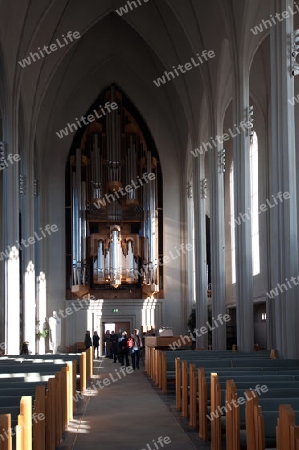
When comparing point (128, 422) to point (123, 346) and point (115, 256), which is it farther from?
point (115, 256)

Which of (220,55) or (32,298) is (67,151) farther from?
(220,55)

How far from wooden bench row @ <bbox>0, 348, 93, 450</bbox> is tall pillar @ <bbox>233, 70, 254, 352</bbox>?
8213 mm

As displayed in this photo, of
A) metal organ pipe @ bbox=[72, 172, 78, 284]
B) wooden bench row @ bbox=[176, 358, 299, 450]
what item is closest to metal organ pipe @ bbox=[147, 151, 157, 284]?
metal organ pipe @ bbox=[72, 172, 78, 284]

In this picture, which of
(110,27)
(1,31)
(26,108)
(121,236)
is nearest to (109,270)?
(121,236)

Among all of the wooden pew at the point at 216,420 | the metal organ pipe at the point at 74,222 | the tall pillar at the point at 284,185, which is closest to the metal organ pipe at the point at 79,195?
the metal organ pipe at the point at 74,222

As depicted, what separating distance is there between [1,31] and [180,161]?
14523 millimetres

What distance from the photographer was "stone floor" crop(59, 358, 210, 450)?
30.6ft

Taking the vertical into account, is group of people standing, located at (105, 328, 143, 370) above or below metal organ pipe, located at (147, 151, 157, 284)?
below

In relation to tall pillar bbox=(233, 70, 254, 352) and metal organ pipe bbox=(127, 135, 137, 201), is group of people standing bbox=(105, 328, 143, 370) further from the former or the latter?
metal organ pipe bbox=(127, 135, 137, 201)

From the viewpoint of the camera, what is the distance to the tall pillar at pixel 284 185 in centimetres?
1447

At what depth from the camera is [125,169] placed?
33.4 metres

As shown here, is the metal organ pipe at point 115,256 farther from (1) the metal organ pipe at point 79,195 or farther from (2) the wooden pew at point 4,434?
(2) the wooden pew at point 4,434

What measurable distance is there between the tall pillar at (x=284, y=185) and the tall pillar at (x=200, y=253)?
480 inches

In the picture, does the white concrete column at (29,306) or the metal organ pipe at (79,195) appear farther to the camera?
the metal organ pipe at (79,195)
